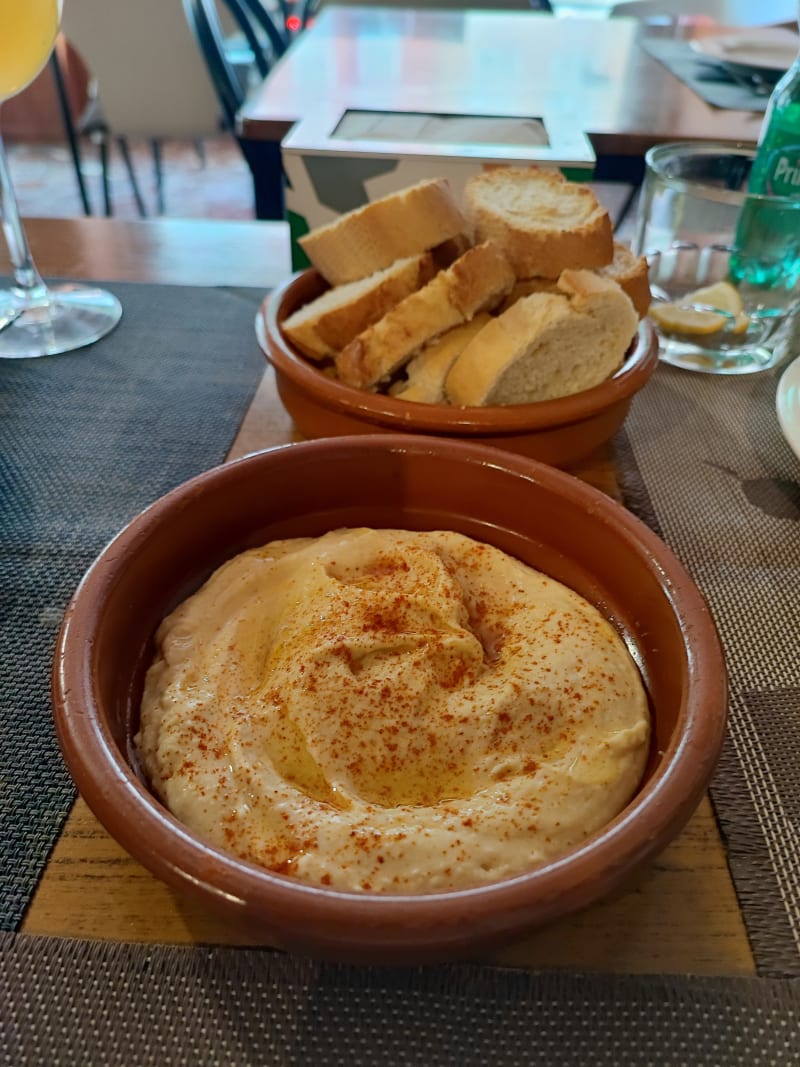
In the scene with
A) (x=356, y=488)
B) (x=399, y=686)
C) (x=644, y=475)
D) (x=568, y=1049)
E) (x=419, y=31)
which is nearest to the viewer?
(x=568, y=1049)

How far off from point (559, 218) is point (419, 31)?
9.01ft

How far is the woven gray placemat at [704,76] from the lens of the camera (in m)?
2.67

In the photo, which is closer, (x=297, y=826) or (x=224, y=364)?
(x=297, y=826)

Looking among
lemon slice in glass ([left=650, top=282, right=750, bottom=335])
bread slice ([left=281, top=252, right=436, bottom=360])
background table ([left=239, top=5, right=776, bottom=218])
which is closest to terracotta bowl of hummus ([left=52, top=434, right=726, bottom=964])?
bread slice ([left=281, top=252, right=436, bottom=360])

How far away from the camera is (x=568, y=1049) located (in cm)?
59

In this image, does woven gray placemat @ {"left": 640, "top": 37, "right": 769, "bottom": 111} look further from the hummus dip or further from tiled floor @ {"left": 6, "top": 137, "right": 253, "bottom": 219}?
tiled floor @ {"left": 6, "top": 137, "right": 253, "bottom": 219}

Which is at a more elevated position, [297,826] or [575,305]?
[575,305]

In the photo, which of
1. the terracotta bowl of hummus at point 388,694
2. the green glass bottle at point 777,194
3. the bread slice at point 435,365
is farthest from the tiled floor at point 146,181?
the terracotta bowl of hummus at point 388,694

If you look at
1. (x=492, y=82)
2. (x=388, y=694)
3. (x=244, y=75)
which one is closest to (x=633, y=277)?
(x=388, y=694)

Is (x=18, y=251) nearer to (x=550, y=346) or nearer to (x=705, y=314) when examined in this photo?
(x=550, y=346)

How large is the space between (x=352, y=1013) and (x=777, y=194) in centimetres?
152

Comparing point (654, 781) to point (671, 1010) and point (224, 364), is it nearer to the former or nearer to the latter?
point (671, 1010)

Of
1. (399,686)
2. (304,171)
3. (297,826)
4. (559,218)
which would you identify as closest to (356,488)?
(399,686)

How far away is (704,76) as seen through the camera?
296cm
